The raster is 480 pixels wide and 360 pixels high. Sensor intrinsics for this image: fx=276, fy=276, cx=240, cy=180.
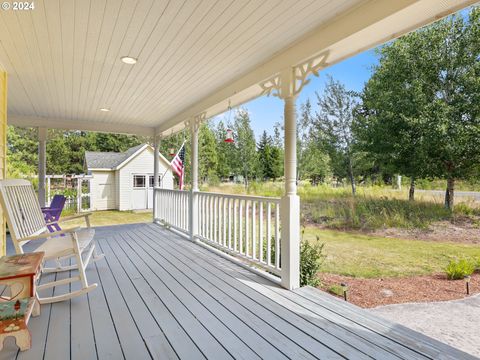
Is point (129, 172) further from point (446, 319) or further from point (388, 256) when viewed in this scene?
point (446, 319)

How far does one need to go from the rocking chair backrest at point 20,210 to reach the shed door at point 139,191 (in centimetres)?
1027

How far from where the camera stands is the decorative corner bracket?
255cm

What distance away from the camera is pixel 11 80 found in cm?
373

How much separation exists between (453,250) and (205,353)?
526cm

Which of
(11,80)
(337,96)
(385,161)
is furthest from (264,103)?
(11,80)

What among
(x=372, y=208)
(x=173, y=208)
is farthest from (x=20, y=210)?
(x=372, y=208)

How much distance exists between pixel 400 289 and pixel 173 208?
433 cm

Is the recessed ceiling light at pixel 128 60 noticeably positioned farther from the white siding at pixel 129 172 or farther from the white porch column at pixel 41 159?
the white siding at pixel 129 172

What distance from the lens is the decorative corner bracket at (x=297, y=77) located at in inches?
100

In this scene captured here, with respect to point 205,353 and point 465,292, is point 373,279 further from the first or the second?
point 205,353

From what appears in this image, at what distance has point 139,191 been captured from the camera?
13.2m

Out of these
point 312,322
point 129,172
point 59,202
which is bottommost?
point 312,322

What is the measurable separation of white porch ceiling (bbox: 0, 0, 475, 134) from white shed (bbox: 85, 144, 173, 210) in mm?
8710

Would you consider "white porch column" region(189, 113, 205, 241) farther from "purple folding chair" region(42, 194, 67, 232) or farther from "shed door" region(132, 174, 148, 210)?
"shed door" region(132, 174, 148, 210)
